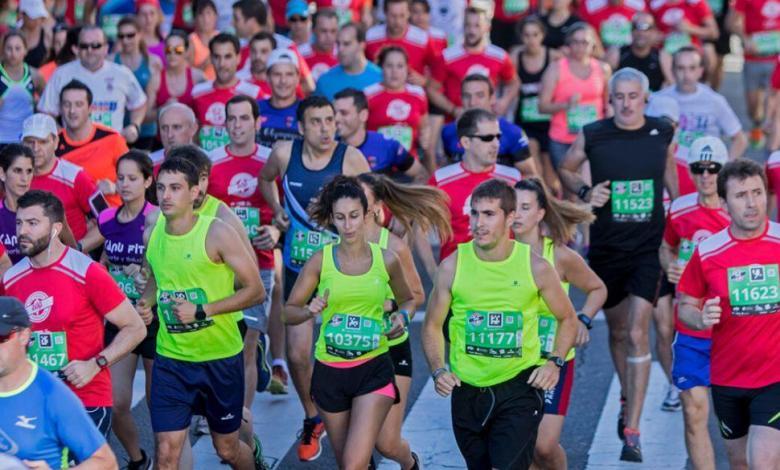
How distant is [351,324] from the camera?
28.4ft

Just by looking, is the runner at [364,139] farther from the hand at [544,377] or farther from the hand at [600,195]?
the hand at [544,377]

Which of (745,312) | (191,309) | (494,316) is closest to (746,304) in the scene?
(745,312)

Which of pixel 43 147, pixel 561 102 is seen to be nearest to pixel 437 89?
pixel 561 102

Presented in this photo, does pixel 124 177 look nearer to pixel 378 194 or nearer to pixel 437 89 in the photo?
pixel 378 194

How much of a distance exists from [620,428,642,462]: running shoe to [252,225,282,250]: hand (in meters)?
2.51

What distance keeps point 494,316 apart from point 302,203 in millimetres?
2637

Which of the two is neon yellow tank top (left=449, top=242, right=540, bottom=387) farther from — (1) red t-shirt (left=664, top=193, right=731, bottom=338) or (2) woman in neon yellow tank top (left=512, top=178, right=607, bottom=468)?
(1) red t-shirt (left=664, top=193, right=731, bottom=338)

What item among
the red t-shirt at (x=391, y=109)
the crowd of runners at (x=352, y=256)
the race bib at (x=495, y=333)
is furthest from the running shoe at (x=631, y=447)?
the red t-shirt at (x=391, y=109)

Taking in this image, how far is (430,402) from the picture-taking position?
11.4 m

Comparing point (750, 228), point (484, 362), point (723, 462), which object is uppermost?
point (750, 228)

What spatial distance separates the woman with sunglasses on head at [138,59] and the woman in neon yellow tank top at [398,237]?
4908mm

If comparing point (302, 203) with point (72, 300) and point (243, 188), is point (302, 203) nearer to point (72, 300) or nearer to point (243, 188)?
point (243, 188)

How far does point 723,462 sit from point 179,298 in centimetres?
352

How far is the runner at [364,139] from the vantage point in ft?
37.7
